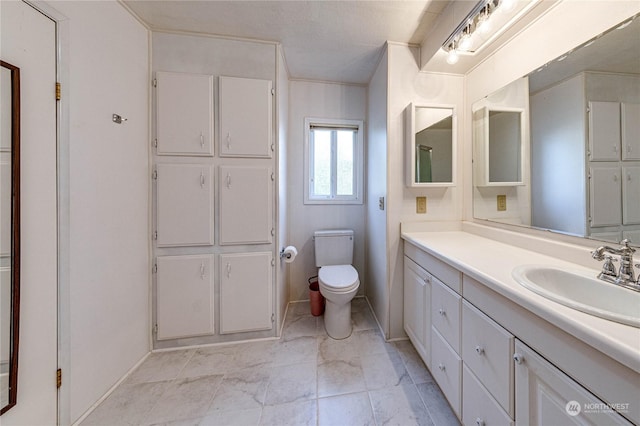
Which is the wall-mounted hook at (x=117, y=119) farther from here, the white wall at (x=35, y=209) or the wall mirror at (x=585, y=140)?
→ the wall mirror at (x=585, y=140)

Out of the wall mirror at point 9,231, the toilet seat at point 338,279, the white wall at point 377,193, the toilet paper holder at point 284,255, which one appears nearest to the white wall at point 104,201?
the wall mirror at point 9,231

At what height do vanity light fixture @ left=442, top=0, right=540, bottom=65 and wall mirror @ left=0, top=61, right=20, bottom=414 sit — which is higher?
vanity light fixture @ left=442, top=0, right=540, bottom=65

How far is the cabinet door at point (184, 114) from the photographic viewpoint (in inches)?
62.4

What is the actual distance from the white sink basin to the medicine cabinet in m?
0.63

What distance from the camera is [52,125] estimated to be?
1.04 metres

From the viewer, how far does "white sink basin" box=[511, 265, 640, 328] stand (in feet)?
2.12

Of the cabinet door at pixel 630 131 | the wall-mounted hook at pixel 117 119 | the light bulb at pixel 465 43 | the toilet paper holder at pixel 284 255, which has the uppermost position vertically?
the light bulb at pixel 465 43

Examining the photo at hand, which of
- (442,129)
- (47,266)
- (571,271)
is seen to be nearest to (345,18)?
(442,129)

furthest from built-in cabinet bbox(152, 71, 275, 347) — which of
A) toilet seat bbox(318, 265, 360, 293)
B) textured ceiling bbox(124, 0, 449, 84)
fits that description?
toilet seat bbox(318, 265, 360, 293)

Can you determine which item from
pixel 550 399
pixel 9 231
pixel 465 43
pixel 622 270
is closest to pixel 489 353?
pixel 550 399

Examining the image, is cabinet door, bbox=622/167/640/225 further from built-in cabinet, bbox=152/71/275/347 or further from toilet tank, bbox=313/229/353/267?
built-in cabinet, bbox=152/71/275/347

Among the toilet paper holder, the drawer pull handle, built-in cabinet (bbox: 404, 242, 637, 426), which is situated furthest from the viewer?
the toilet paper holder

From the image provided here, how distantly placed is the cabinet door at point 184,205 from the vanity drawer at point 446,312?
Answer: 1.57m

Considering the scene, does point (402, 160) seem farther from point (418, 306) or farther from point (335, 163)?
point (418, 306)
